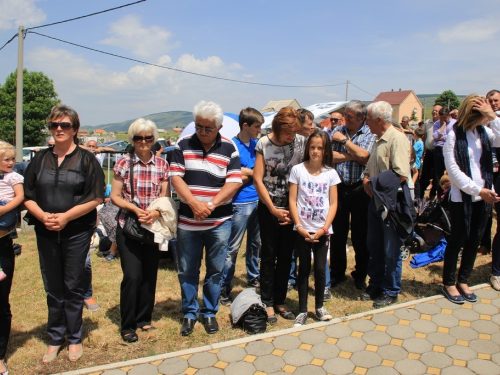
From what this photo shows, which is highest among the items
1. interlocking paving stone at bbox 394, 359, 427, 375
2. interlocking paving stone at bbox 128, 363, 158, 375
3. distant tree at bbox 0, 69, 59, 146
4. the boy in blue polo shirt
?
distant tree at bbox 0, 69, 59, 146

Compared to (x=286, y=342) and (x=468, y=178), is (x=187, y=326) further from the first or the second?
(x=468, y=178)

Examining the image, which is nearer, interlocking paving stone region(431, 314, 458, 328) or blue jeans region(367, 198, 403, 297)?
interlocking paving stone region(431, 314, 458, 328)

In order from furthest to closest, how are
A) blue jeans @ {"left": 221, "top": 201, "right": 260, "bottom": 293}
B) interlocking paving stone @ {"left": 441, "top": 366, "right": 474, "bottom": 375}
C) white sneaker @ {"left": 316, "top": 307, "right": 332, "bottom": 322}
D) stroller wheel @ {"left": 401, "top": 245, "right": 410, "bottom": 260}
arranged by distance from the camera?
1. stroller wheel @ {"left": 401, "top": 245, "right": 410, "bottom": 260}
2. blue jeans @ {"left": 221, "top": 201, "right": 260, "bottom": 293}
3. white sneaker @ {"left": 316, "top": 307, "right": 332, "bottom": 322}
4. interlocking paving stone @ {"left": 441, "top": 366, "right": 474, "bottom": 375}

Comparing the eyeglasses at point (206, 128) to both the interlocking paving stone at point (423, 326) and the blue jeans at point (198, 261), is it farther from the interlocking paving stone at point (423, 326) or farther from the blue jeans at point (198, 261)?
the interlocking paving stone at point (423, 326)

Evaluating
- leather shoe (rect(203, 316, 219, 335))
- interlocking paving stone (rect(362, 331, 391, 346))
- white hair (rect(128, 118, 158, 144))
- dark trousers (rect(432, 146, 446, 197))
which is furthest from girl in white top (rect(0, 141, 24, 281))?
dark trousers (rect(432, 146, 446, 197))

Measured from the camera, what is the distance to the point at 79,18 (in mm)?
12508

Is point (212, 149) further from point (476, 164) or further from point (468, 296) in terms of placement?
point (468, 296)

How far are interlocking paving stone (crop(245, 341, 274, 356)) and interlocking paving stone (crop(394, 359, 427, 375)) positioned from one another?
3.14 feet

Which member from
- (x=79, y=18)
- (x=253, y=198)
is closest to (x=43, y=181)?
(x=253, y=198)

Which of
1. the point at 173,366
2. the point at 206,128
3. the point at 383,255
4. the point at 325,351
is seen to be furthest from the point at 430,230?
the point at 173,366

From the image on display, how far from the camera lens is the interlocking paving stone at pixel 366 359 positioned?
9.53 feet

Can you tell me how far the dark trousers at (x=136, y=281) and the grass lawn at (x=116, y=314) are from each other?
0.16 meters

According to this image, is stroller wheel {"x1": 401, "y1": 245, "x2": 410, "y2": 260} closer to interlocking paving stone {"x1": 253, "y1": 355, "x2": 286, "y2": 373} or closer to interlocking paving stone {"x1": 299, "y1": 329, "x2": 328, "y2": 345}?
interlocking paving stone {"x1": 299, "y1": 329, "x2": 328, "y2": 345}

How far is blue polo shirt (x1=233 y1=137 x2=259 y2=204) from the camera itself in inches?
155
